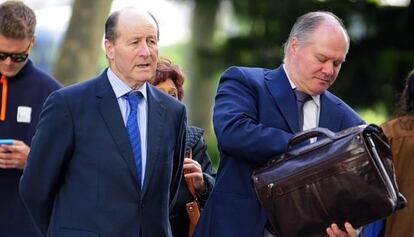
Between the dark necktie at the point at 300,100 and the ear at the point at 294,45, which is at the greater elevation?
the ear at the point at 294,45

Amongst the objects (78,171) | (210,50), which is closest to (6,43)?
(78,171)

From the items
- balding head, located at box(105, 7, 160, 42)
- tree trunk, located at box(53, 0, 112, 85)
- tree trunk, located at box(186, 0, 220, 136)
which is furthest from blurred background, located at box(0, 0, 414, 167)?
balding head, located at box(105, 7, 160, 42)

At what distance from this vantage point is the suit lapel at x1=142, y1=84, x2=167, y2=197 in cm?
503

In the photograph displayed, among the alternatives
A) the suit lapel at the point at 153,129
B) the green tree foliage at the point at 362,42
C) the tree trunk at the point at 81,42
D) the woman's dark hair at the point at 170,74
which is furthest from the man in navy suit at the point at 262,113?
the tree trunk at the point at 81,42

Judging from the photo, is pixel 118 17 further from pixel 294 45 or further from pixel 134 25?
pixel 294 45

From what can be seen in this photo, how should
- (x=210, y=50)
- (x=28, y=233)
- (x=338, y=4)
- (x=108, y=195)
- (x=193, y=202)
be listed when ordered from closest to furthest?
(x=108, y=195)
(x=193, y=202)
(x=28, y=233)
(x=338, y=4)
(x=210, y=50)

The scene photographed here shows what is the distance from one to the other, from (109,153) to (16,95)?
163 centimetres

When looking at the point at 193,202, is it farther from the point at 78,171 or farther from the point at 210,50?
the point at 210,50

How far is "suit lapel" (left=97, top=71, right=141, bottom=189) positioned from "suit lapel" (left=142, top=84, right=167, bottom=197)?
0.08m

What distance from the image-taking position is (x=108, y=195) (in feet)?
16.2

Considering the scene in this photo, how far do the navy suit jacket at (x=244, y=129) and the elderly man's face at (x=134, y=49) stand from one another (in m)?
0.42

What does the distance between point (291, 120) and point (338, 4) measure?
7.86 meters

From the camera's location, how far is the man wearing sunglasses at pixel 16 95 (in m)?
6.23

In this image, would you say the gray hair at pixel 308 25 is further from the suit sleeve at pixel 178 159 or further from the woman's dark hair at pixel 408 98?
the woman's dark hair at pixel 408 98
